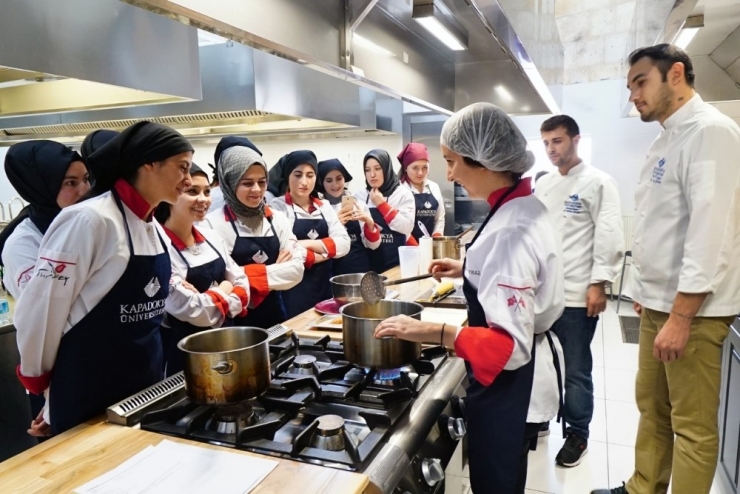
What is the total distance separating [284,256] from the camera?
7.67 feet

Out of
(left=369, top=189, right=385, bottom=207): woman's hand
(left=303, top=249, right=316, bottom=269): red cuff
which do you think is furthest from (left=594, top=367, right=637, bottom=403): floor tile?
(left=303, top=249, right=316, bottom=269): red cuff

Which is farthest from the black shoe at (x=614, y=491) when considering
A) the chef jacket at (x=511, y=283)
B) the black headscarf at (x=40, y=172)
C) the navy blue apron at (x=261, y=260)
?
the black headscarf at (x=40, y=172)

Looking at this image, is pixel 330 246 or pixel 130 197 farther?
pixel 330 246

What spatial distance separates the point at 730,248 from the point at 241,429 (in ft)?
5.43

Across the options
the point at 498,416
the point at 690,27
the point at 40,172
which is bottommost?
the point at 498,416

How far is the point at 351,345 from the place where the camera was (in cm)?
128

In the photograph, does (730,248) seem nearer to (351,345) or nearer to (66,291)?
(351,345)

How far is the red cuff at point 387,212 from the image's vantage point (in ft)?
11.4

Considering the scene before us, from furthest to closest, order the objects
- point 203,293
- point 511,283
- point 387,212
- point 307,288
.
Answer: point 387,212 → point 307,288 → point 203,293 → point 511,283

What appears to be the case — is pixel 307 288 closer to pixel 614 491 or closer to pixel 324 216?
pixel 324 216

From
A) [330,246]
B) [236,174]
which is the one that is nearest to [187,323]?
[236,174]

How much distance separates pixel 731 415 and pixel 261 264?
7.05 feet

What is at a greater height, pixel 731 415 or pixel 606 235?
pixel 606 235

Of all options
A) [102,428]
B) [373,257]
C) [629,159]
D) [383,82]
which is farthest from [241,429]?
[629,159]
